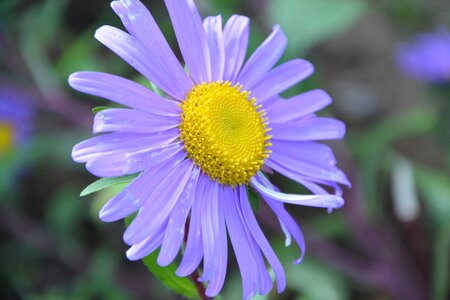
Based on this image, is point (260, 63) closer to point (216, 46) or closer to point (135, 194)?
point (216, 46)

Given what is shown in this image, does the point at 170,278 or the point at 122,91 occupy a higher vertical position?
the point at 122,91

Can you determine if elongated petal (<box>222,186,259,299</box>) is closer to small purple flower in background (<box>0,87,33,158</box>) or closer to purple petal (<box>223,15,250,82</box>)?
purple petal (<box>223,15,250,82</box>)

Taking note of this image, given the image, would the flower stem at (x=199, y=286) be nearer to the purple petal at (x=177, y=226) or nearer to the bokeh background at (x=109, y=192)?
the purple petal at (x=177, y=226)

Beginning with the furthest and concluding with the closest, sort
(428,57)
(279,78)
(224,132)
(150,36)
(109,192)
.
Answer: (428,57) → (109,192) → (279,78) → (224,132) → (150,36)

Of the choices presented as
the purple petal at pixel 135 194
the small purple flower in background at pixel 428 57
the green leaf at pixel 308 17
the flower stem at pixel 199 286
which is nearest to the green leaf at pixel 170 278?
the flower stem at pixel 199 286

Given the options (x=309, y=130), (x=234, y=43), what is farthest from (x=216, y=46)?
(x=309, y=130)

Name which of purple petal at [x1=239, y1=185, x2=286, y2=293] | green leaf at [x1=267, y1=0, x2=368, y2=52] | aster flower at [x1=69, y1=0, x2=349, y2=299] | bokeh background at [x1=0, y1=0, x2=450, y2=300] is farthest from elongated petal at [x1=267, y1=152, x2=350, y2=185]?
green leaf at [x1=267, y1=0, x2=368, y2=52]

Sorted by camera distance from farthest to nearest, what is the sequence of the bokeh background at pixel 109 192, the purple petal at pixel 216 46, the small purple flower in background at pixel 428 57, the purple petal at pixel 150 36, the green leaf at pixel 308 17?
the small purple flower in background at pixel 428 57
the green leaf at pixel 308 17
the bokeh background at pixel 109 192
the purple petal at pixel 216 46
the purple petal at pixel 150 36

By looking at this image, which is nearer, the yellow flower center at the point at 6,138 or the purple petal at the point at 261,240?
the purple petal at the point at 261,240
